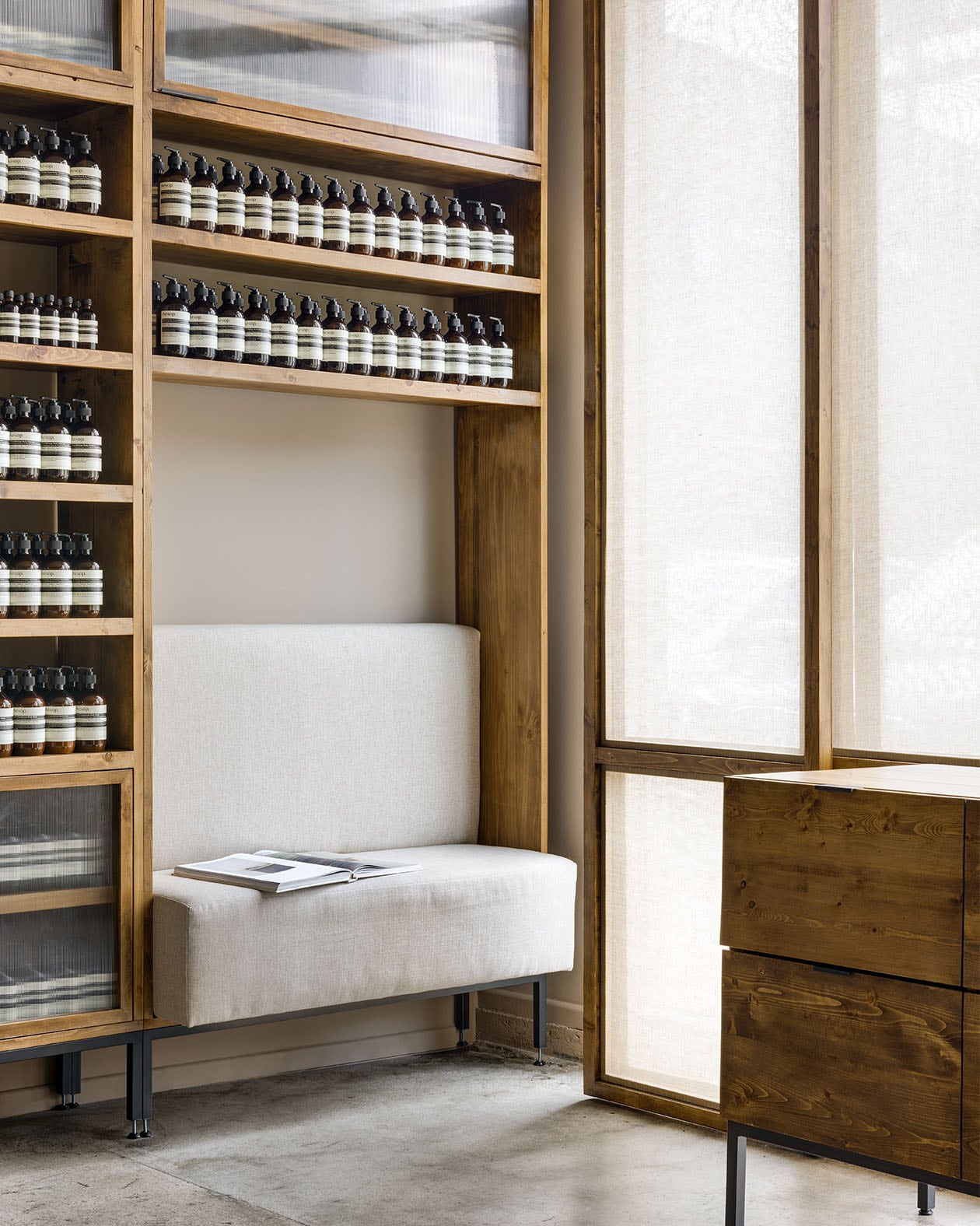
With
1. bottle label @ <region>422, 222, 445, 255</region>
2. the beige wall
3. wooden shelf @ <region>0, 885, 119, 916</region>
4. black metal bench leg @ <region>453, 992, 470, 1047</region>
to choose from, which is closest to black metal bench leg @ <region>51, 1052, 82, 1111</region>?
the beige wall

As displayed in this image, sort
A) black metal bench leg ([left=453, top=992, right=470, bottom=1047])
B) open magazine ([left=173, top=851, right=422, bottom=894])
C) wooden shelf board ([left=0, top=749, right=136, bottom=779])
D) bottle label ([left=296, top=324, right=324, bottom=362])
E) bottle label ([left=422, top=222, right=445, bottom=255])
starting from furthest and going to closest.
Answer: black metal bench leg ([left=453, top=992, right=470, bottom=1047]) < bottle label ([left=422, top=222, right=445, bottom=255]) < bottle label ([left=296, top=324, right=324, bottom=362]) < open magazine ([left=173, top=851, right=422, bottom=894]) < wooden shelf board ([left=0, top=749, right=136, bottom=779])

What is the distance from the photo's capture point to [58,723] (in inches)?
138

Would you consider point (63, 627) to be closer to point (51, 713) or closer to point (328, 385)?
point (51, 713)

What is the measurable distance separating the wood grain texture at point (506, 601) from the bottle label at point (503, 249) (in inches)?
16.2

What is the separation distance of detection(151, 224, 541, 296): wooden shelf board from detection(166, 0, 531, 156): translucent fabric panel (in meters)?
0.35

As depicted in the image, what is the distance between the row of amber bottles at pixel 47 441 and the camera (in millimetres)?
3463

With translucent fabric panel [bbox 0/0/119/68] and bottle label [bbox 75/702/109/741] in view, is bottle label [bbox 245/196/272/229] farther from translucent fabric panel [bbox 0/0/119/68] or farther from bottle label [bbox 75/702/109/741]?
bottle label [bbox 75/702/109/741]

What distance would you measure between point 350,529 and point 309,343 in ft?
2.11

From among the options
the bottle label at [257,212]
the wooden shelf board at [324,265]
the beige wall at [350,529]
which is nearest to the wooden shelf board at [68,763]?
the beige wall at [350,529]

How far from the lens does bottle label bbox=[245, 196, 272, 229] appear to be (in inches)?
151

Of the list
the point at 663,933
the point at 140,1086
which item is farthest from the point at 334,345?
the point at 140,1086

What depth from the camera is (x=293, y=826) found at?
4.11 metres

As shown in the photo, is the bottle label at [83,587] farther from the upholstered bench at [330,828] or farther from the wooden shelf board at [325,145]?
the wooden shelf board at [325,145]

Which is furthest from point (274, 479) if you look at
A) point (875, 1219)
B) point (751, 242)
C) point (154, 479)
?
point (875, 1219)
